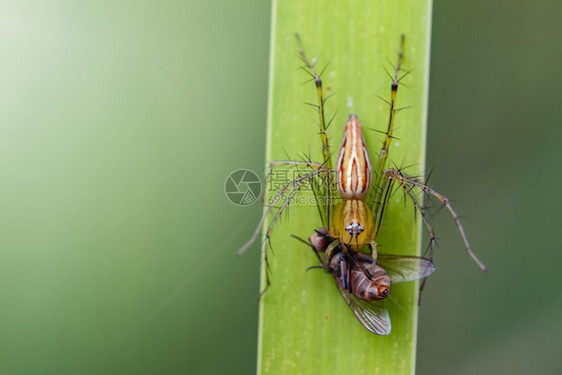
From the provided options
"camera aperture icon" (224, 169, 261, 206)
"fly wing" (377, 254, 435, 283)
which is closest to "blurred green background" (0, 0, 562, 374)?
"camera aperture icon" (224, 169, 261, 206)

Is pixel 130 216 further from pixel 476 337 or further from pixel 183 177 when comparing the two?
pixel 476 337

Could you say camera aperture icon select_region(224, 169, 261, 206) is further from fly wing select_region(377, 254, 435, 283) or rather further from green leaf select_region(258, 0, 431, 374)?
fly wing select_region(377, 254, 435, 283)

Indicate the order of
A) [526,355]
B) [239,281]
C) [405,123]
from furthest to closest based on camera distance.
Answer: [239,281] → [526,355] → [405,123]

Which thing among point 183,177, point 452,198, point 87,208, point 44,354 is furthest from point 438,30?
point 44,354

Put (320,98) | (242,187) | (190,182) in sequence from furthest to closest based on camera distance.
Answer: (190,182), (242,187), (320,98)

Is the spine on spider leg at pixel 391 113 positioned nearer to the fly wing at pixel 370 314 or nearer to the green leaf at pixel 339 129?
the green leaf at pixel 339 129

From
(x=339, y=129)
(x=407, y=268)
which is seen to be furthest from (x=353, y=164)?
(x=407, y=268)

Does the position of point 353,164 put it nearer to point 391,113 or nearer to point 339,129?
point 339,129
